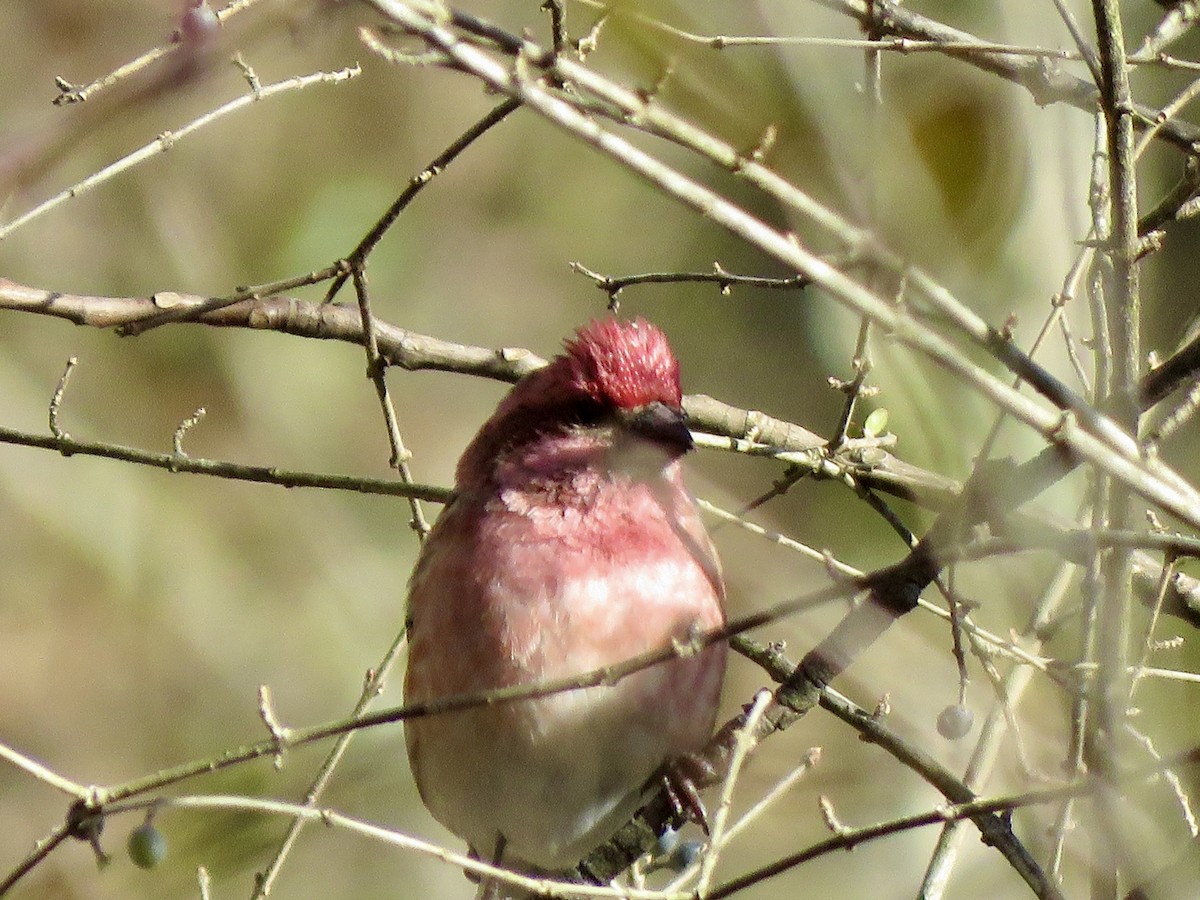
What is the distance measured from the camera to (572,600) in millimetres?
4883

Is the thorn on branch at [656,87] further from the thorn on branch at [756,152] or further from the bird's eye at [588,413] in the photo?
the bird's eye at [588,413]

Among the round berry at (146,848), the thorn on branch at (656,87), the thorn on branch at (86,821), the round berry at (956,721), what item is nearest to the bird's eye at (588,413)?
the round berry at (956,721)

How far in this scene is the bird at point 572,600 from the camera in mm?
4895

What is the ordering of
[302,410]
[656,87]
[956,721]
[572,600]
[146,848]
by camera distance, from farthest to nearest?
1. [302,410]
2. [572,600]
3. [956,721]
4. [146,848]
5. [656,87]

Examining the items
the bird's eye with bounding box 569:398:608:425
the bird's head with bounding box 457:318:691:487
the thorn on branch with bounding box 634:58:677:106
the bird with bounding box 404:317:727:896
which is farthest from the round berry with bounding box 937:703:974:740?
the thorn on branch with bounding box 634:58:677:106

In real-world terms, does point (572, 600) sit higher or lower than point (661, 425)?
lower

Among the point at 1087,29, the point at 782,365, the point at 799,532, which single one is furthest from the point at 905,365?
the point at 782,365

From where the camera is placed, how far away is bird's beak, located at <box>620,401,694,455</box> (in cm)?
488

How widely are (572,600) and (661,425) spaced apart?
1.99 ft

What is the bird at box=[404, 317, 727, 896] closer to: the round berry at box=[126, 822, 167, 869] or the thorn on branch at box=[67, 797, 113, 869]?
the round berry at box=[126, 822, 167, 869]

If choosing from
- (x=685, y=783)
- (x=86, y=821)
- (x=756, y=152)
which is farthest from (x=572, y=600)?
(x=756, y=152)

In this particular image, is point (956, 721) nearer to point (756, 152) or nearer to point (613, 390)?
point (613, 390)

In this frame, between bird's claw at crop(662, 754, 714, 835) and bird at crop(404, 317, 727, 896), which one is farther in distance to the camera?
bird's claw at crop(662, 754, 714, 835)

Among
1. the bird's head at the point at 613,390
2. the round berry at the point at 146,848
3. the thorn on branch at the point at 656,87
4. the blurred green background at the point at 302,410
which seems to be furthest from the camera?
the blurred green background at the point at 302,410
